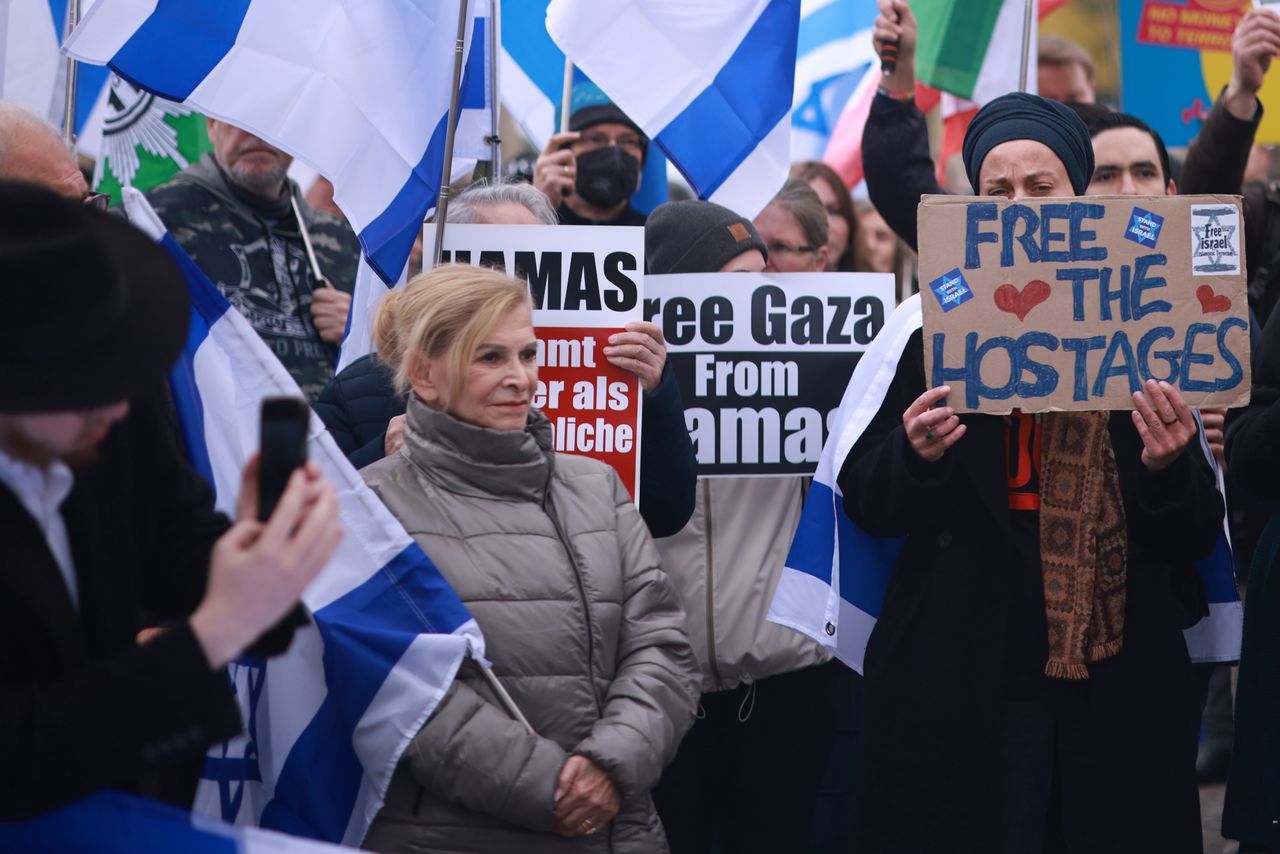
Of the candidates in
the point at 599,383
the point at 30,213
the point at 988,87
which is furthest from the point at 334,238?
the point at 30,213

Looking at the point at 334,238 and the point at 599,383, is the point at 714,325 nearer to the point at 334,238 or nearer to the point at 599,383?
the point at 599,383

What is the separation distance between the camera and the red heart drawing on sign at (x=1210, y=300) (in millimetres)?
3848

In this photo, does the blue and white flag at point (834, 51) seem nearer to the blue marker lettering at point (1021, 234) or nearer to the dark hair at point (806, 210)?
the dark hair at point (806, 210)

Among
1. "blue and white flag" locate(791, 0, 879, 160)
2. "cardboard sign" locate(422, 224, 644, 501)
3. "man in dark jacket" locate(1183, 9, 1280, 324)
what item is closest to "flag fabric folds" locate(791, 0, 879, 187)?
"blue and white flag" locate(791, 0, 879, 160)

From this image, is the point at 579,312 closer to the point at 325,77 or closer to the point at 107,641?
the point at 325,77

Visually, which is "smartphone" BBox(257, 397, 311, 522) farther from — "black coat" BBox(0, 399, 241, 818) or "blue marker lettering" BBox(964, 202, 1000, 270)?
"blue marker lettering" BBox(964, 202, 1000, 270)

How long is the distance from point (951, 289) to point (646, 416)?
832mm

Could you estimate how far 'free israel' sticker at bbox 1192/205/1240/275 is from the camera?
152 inches

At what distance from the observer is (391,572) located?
11.1 ft

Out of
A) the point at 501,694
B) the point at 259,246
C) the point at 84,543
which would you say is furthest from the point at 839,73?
the point at 84,543

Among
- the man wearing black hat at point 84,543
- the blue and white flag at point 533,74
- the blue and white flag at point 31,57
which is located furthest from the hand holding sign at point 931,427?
the blue and white flag at point 31,57

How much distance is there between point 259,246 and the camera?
5.44 metres

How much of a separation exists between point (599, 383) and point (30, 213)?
86.1 inches

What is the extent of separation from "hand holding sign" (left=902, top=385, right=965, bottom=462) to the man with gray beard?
86.1 inches
